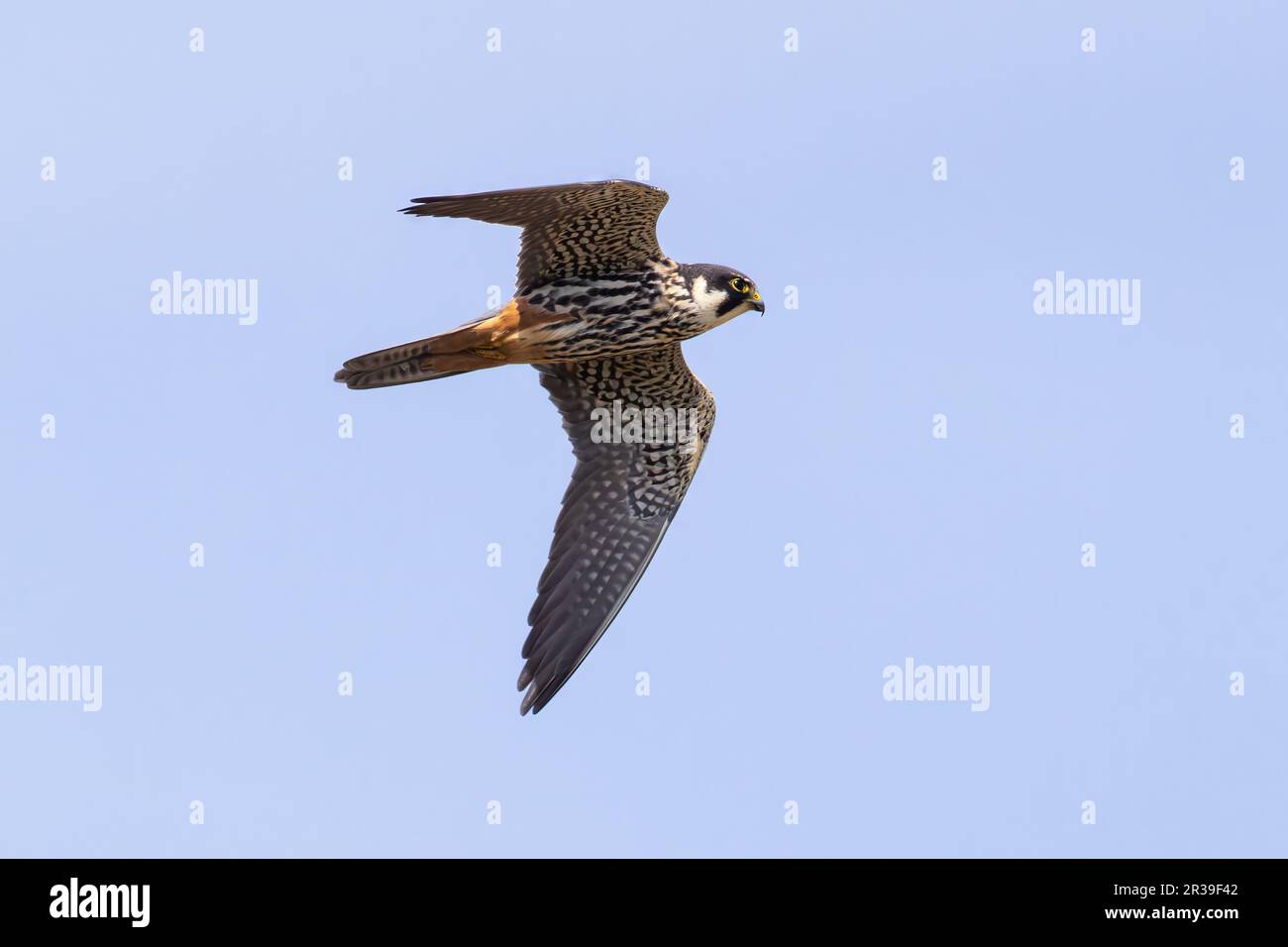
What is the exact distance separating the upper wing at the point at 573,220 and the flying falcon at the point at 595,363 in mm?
12

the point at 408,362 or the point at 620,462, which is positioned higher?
the point at 408,362

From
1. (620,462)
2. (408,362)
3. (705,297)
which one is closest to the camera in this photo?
(408,362)

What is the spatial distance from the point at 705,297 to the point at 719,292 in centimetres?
12

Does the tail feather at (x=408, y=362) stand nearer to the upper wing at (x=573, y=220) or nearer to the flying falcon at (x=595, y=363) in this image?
the flying falcon at (x=595, y=363)

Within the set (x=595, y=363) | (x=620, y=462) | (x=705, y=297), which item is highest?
(x=705, y=297)

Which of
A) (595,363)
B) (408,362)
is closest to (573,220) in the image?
(408,362)

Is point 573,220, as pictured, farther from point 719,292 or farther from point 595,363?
point 595,363

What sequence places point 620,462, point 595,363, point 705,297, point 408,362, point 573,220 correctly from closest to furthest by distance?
point 573,220, point 408,362, point 705,297, point 595,363, point 620,462

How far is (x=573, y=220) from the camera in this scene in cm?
1338

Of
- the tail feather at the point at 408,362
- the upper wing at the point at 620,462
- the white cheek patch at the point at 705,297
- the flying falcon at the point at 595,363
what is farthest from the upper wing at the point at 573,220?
the upper wing at the point at 620,462

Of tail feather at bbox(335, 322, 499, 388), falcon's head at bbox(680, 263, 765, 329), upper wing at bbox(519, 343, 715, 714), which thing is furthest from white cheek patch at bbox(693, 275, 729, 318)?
tail feather at bbox(335, 322, 499, 388)

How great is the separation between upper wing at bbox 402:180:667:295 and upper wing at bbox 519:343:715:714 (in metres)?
1.32

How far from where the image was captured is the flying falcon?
13391 millimetres
